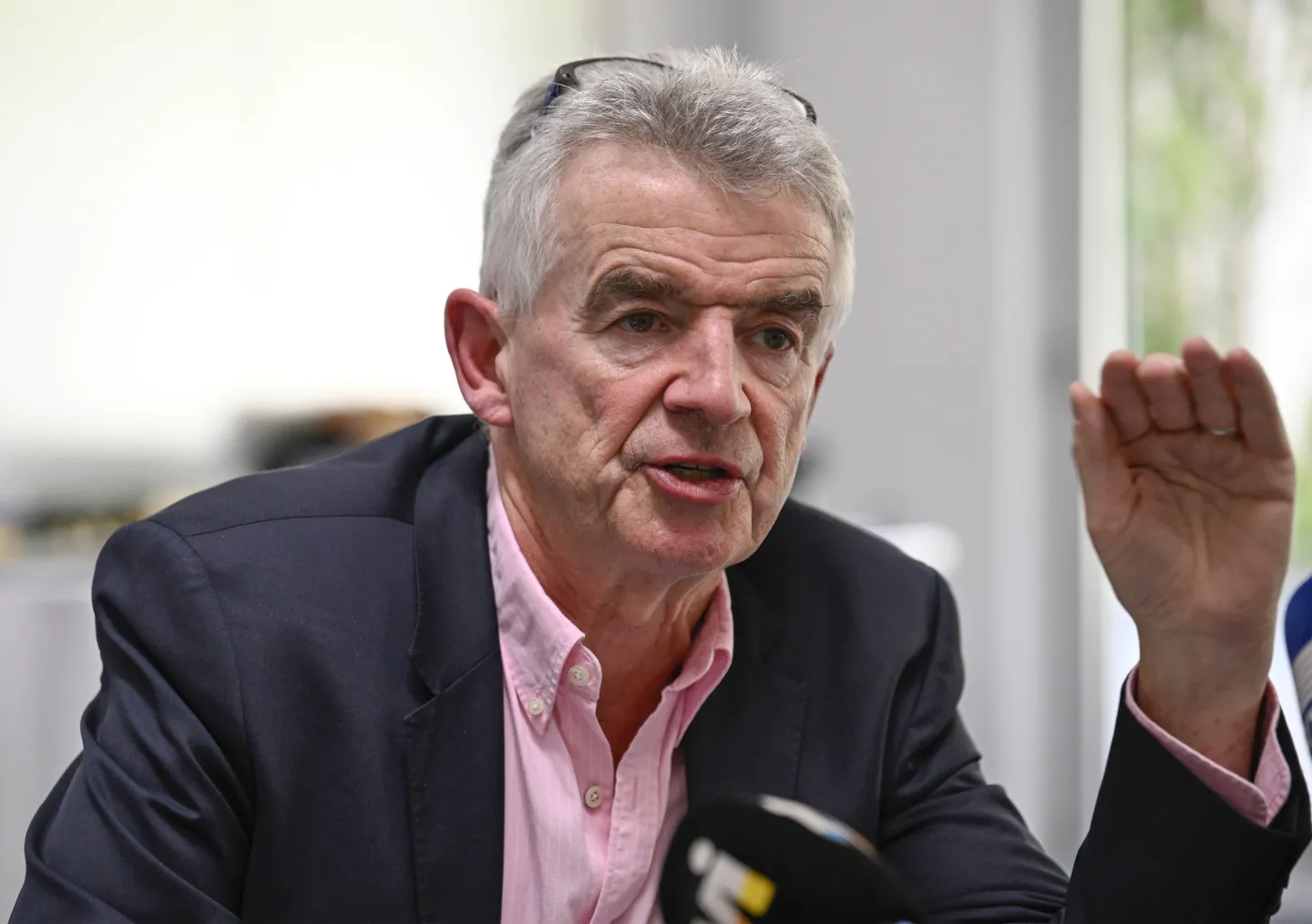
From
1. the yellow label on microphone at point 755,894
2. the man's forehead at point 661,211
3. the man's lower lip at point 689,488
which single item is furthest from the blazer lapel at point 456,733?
the yellow label on microphone at point 755,894

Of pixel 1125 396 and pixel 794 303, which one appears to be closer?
pixel 1125 396

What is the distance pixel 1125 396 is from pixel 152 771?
919mm

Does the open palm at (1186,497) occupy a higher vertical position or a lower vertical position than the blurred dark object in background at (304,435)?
higher

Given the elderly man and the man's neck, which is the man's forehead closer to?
the elderly man

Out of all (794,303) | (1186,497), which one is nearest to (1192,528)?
(1186,497)

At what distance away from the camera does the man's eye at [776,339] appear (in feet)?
4.43

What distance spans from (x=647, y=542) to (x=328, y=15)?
2.11m

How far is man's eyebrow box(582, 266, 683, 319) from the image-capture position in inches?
50.5

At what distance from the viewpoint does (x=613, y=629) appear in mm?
1427

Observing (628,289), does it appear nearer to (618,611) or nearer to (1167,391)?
(618,611)

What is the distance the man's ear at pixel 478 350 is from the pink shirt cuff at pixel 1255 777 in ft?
2.32

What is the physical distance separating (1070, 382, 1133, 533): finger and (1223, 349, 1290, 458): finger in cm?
11

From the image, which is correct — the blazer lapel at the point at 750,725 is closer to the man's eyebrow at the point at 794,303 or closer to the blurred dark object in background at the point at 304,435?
the man's eyebrow at the point at 794,303

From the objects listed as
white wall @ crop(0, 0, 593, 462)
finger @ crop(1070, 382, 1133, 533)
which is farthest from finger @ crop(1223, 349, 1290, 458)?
white wall @ crop(0, 0, 593, 462)
